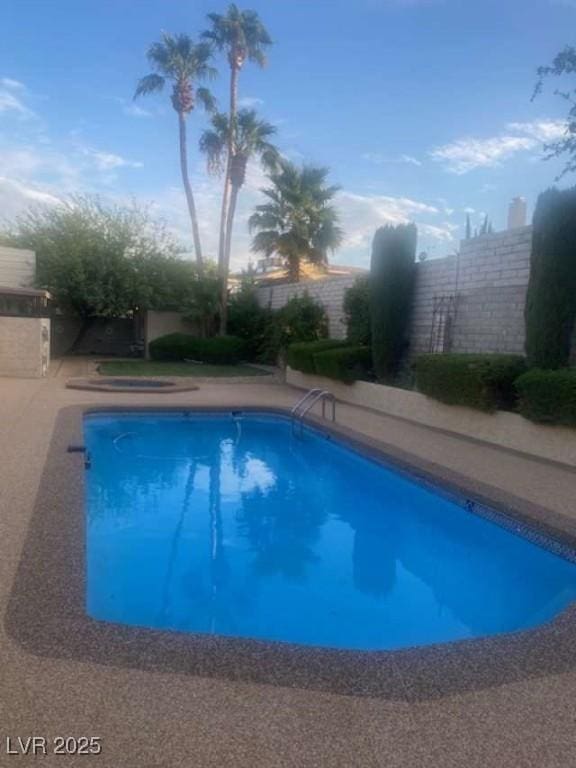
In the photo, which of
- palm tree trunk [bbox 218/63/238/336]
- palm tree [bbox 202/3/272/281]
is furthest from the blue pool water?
palm tree [bbox 202/3/272/281]

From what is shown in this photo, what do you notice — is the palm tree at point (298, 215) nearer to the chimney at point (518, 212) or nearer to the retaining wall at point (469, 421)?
the chimney at point (518, 212)

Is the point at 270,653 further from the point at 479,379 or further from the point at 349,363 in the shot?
the point at 349,363

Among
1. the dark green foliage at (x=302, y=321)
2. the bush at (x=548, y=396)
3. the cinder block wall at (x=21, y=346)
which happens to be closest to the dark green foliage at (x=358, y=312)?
the dark green foliage at (x=302, y=321)

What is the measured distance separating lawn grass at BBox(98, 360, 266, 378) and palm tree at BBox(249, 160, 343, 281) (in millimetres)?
6540

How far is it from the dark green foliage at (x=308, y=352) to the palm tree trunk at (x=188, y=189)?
1029 centimetres

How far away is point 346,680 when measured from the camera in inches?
116

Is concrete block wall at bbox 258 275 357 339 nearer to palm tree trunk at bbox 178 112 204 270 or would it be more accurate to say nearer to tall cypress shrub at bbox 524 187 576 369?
palm tree trunk at bbox 178 112 204 270

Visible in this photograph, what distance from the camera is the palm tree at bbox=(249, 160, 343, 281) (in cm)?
2520

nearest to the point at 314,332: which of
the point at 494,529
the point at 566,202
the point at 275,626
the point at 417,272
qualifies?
the point at 417,272

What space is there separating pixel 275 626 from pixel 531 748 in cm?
253

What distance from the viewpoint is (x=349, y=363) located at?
14.7m

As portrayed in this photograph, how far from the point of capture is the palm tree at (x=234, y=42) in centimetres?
2442

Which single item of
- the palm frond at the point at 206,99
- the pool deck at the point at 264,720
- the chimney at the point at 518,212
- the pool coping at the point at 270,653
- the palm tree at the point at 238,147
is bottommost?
the pool coping at the point at 270,653

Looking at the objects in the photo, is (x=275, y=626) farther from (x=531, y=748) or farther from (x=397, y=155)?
(x=397, y=155)
